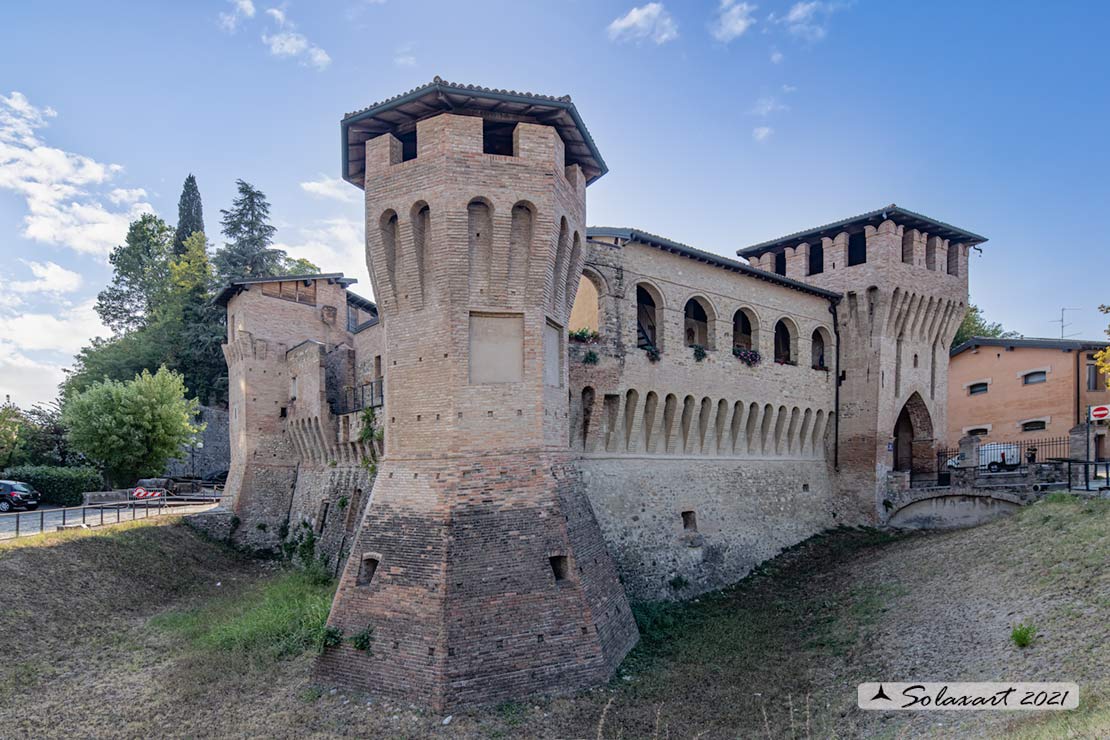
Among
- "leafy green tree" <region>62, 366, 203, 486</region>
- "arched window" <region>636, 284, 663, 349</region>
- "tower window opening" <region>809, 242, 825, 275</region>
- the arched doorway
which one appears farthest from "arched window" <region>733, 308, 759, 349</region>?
"leafy green tree" <region>62, 366, 203, 486</region>

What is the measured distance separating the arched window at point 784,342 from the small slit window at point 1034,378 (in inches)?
521

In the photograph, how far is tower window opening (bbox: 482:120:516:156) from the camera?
1347cm

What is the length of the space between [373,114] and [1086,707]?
15.8 metres

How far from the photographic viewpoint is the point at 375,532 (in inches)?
488

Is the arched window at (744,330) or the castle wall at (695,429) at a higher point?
the arched window at (744,330)

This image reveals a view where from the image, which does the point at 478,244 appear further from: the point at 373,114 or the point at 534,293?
the point at 373,114

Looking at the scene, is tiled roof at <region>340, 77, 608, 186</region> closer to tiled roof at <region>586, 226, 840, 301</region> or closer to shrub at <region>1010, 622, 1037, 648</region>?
tiled roof at <region>586, 226, 840, 301</region>

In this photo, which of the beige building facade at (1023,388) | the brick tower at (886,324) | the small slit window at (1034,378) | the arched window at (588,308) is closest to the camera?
the arched window at (588,308)

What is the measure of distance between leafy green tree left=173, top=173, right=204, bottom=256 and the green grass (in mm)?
38587

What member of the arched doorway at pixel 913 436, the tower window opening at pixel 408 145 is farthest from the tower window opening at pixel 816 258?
the tower window opening at pixel 408 145

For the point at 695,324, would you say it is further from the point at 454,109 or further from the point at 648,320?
the point at 454,109

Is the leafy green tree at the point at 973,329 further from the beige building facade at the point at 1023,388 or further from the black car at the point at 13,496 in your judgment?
the black car at the point at 13,496

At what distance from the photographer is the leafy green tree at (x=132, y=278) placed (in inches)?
1865

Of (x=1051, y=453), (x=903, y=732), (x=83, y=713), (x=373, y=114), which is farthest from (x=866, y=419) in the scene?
(x=83, y=713)
